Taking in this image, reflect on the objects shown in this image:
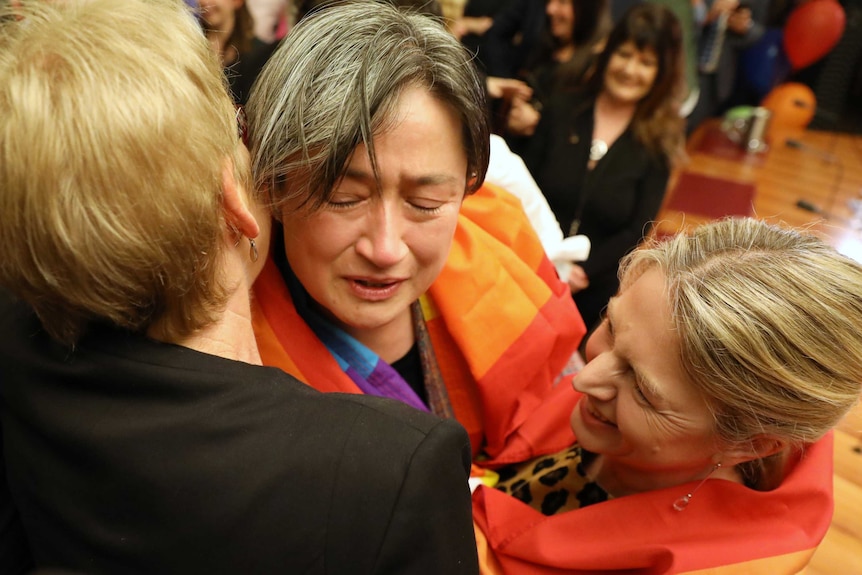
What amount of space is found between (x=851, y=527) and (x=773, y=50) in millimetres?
3987

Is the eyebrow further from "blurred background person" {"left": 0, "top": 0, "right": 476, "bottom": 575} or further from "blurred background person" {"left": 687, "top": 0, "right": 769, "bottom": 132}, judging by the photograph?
"blurred background person" {"left": 687, "top": 0, "right": 769, "bottom": 132}

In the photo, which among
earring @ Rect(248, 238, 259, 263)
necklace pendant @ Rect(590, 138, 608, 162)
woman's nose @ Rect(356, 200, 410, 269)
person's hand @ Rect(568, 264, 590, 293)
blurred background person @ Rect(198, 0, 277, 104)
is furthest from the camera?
necklace pendant @ Rect(590, 138, 608, 162)

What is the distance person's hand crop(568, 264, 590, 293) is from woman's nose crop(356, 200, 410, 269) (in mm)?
1396

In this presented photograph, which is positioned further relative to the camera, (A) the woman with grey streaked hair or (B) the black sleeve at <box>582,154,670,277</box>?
(B) the black sleeve at <box>582,154,670,277</box>

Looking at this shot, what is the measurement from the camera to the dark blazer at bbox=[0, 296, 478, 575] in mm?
622

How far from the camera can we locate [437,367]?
1.22 meters

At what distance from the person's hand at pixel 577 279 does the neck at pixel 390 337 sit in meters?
1.15

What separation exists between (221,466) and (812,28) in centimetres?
494

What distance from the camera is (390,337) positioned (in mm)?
1182

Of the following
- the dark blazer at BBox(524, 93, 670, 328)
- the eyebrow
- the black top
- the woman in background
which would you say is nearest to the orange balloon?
the woman in background

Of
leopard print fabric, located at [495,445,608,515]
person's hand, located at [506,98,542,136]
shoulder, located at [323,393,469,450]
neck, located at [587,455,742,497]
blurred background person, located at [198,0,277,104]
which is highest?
blurred background person, located at [198,0,277,104]

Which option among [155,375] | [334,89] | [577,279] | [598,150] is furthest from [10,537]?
[598,150]

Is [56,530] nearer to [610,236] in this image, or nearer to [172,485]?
[172,485]

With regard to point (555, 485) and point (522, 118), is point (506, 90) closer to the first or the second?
point (522, 118)
